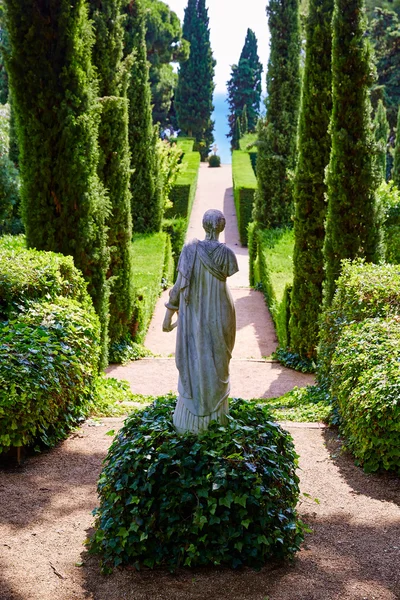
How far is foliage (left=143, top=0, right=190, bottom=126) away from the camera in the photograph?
128 ft

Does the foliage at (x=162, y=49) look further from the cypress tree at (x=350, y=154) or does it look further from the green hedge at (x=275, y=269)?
the cypress tree at (x=350, y=154)

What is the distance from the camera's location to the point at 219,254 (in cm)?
458

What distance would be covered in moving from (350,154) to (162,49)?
3228 cm

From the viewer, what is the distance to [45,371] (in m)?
6.30

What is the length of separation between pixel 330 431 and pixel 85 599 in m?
3.83

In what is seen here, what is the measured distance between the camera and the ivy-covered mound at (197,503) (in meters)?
4.41

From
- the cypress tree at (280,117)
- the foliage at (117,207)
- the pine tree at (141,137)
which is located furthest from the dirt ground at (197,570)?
the cypress tree at (280,117)

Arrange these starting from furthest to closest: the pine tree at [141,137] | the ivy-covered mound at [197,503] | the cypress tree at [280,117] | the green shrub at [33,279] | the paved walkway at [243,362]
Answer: the cypress tree at [280,117] < the pine tree at [141,137] < the paved walkway at [243,362] < the green shrub at [33,279] < the ivy-covered mound at [197,503]

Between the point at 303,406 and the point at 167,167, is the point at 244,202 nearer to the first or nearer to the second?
the point at 167,167

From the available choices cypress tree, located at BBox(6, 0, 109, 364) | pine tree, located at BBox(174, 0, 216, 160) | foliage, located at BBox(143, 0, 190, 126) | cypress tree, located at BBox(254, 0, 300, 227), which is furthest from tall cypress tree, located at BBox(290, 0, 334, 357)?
pine tree, located at BBox(174, 0, 216, 160)

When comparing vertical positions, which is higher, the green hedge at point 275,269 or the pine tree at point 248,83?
the pine tree at point 248,83

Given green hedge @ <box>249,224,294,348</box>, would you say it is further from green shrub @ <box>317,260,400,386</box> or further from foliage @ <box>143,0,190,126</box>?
foliage @ <box>143,0,190,126</box>

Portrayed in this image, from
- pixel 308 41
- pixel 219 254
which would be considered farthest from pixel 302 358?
pixel 219 254

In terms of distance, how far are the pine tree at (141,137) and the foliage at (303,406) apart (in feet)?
30.3
